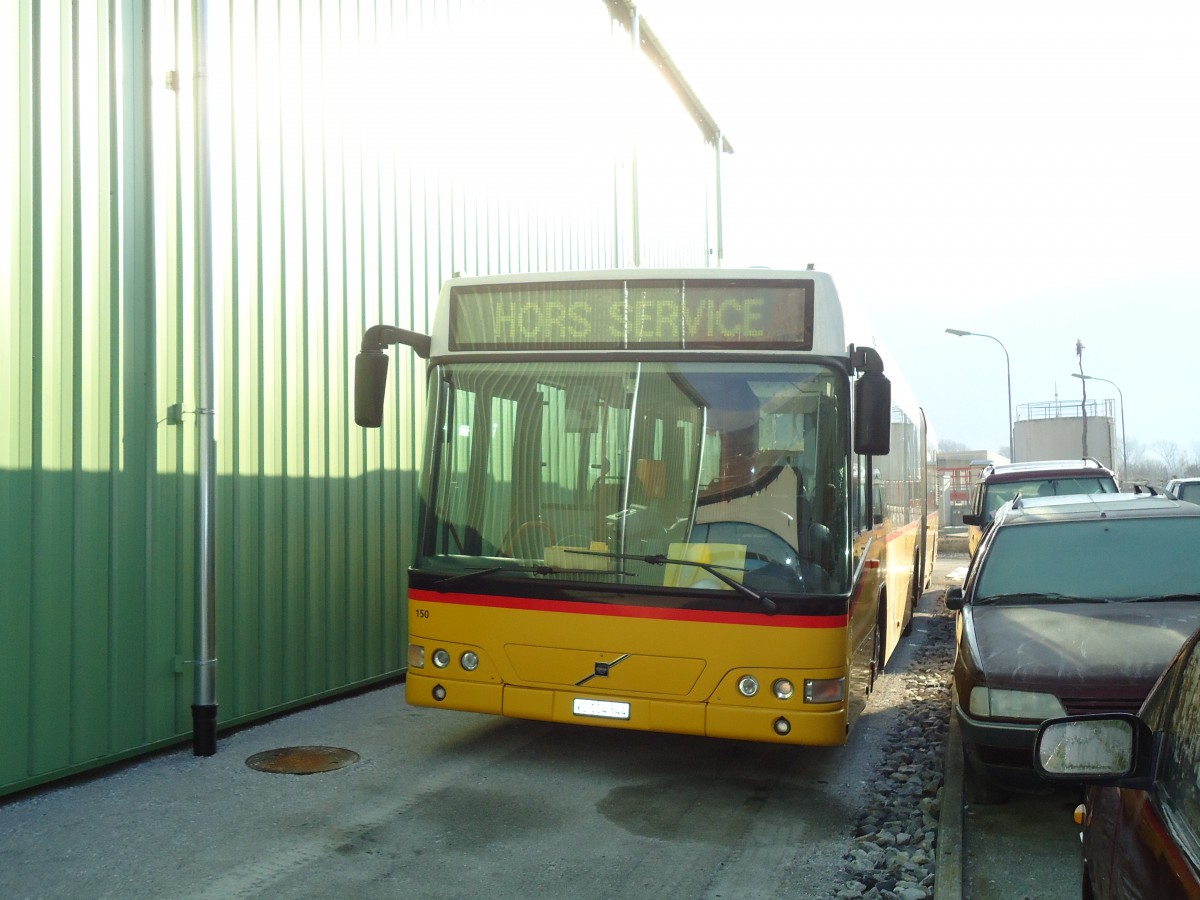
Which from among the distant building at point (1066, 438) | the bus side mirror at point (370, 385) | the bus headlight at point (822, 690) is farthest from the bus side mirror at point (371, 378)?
the distant building at point (1066, 438)

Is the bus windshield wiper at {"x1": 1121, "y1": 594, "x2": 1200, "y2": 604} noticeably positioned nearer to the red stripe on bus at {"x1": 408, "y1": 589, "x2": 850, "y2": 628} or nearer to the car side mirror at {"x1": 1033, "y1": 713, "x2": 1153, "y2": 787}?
the red stripe on bus at {"x1": 408, "y1": 589, "x2": 850, "y2": 628}

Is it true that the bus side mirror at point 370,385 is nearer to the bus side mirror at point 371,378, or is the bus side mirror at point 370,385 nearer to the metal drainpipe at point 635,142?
the bus side mirror at point 371,378

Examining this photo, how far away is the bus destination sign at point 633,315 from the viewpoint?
6445 millimetres

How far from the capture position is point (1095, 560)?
717 cm

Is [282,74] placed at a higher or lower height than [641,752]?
higher

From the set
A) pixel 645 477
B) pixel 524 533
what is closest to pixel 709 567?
pixel 645 477

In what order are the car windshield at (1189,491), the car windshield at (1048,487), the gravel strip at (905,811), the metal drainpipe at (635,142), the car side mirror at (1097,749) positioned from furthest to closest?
1. the car windshield at (1189,491)
2. the metal drainpipe at (635,142)
3. the car windshield at (1048,487)
4. the gravel strip at (905,811)
5. the car side mirror at (1097,749)

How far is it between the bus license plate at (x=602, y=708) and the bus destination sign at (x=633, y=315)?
2.05 meters

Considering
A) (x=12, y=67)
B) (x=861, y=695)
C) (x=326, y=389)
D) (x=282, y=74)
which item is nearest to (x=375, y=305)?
(x=326, y=389)

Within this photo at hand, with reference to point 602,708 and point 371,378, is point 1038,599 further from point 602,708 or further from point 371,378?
point 371,378

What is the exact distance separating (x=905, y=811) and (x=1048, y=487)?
12.3 meters

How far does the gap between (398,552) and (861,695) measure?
4.61 meters

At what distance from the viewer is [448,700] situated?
263 inches

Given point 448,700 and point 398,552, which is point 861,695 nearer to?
point 448,700
